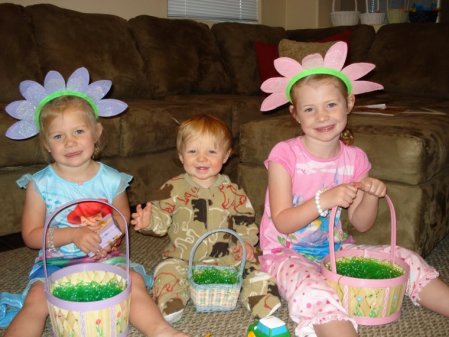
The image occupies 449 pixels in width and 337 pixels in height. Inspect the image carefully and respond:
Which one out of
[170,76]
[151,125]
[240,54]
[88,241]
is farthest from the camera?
[240,54]

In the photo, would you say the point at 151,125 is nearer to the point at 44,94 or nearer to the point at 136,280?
the point at 44,94

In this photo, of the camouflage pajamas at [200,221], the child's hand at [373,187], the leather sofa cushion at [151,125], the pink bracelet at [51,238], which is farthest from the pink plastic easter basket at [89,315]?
the leather sofa cushion at [151,125]

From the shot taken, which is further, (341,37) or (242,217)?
(341,37)

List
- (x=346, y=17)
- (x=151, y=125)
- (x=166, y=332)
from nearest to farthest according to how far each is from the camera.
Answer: (x=166, y=332) → (x=151, y=125) → (x=346, y=17)

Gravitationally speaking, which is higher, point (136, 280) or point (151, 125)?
point (151, 125)

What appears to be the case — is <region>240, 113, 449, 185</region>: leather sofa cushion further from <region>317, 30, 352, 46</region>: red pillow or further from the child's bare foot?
<region>317, 30, 352, 46</region>: red pillow

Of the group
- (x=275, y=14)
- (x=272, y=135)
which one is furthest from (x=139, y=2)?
(x=272, y=135)

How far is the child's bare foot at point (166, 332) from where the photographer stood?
130 cm

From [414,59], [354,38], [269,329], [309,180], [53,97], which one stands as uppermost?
[354,38]

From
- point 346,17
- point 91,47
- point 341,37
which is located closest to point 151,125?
point 91,47

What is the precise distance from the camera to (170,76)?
3.42m

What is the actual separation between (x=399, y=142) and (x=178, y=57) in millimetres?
2056

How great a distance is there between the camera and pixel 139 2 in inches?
151

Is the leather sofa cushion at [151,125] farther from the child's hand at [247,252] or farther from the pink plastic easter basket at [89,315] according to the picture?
the pink plastic easter basket at [89,315]
